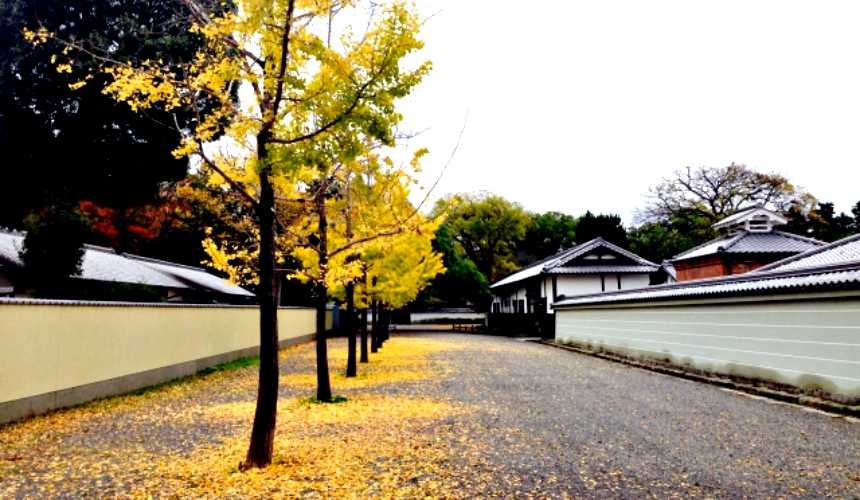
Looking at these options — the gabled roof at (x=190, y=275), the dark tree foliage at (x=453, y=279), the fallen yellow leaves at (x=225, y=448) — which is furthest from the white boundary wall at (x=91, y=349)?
the dark tree foliage at (x=453, y=279)

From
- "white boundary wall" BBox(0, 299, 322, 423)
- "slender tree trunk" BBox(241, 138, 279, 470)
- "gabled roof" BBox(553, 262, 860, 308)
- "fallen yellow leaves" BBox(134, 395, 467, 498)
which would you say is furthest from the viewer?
"gabled roof" BBox(553, 262, 860, 308)

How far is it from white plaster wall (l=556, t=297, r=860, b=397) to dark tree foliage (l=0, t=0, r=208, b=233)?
16700 millimetres

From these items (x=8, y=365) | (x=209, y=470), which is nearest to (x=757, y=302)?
(x=209, y=470)

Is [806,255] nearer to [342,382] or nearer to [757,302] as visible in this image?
[757,302]

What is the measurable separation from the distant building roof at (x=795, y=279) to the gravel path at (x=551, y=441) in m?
2.11

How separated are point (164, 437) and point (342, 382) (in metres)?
5.71

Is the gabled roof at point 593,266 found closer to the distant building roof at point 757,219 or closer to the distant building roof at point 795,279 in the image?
the distant building roof at point 757,219

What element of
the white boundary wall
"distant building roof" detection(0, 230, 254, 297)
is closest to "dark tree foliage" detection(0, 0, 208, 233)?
"distant building roof" detection(0, 230, 254, 297)

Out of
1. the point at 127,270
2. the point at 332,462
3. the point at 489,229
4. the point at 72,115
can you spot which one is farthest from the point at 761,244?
the point at 72,115

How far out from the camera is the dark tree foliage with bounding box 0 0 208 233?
2061 cm

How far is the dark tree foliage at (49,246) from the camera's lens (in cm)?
1528

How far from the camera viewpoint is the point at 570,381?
1316 centimetres

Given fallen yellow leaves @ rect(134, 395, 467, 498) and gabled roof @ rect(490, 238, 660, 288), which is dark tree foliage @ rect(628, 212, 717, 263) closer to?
gabled roof @ rect(490, 238, 660, 288)

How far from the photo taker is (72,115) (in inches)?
856
